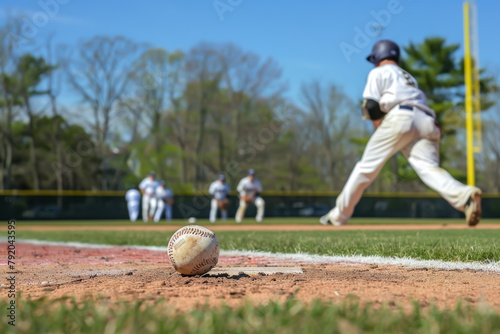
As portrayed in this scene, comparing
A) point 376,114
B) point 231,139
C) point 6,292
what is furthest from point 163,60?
point 6,292

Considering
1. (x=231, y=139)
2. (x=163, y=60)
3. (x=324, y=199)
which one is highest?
(x=163, y=60)

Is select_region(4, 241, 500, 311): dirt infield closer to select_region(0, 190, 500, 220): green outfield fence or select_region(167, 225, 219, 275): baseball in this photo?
select_region(167, 225, 219, 275): baseball

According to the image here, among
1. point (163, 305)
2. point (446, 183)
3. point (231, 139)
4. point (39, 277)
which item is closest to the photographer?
point (163, 305)

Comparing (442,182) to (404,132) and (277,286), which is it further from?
(277,286)

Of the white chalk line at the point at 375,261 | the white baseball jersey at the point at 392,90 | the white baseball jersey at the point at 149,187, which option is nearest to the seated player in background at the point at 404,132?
the white baseball jersey at the point at 392,90

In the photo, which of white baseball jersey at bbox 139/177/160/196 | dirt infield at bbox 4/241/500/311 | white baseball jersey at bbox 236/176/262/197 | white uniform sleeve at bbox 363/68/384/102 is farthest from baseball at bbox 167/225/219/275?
white baseball jersey at bbox 139/177/160/196

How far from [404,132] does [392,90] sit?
1.63 ft

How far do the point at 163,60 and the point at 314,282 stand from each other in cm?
3654

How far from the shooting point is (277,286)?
3.71 metres

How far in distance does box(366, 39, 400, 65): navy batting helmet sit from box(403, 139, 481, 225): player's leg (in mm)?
1170

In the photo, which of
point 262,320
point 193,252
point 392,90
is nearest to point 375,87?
point 392,90

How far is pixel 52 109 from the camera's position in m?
36.2

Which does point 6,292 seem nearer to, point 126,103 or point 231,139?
point 126,103

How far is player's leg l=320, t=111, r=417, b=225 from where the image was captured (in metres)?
6.61
